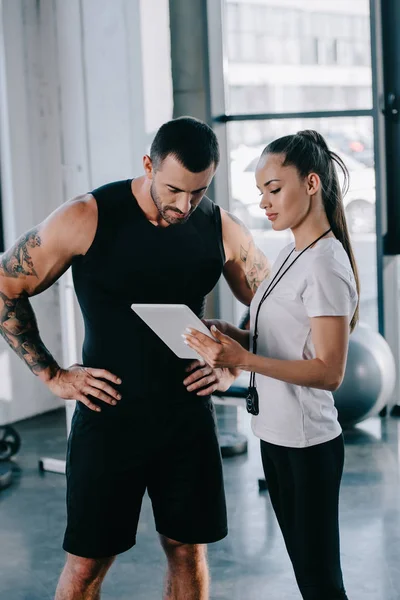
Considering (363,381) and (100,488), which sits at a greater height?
(100,488)

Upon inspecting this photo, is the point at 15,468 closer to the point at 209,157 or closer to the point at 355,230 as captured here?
the point at 355,230

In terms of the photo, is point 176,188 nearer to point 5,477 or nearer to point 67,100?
point 5,477

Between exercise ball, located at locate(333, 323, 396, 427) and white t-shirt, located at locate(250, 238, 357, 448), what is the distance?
7.26ft

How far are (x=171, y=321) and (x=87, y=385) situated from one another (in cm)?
30

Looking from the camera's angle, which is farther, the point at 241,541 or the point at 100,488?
the point at 241,541

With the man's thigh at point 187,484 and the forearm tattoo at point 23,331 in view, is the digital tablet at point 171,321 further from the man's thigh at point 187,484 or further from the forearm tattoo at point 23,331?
the forearm tattoo at point 23,331

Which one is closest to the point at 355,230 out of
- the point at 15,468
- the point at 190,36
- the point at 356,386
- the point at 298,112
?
the point at 298,112

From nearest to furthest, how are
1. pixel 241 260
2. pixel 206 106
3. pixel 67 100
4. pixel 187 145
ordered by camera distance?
pixel 187 145
pixel 241 260
pixel 67 100
pixel 206 106

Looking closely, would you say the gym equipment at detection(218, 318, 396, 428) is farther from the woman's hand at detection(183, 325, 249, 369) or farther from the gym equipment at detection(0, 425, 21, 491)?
the woman's hand at detection(183, 325, 249, 369)

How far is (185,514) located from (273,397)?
392mm

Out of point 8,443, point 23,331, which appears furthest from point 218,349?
point 8,443

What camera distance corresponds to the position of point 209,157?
1706 mm

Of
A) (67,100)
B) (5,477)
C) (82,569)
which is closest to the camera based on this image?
(82,569)

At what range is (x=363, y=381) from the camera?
152 inches
